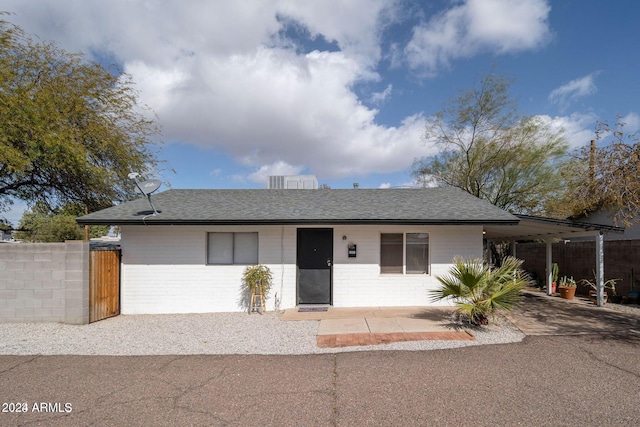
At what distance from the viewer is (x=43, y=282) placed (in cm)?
732

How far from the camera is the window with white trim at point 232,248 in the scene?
28.7 ft

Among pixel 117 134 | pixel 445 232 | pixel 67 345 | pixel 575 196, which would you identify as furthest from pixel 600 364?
pixel 117 134

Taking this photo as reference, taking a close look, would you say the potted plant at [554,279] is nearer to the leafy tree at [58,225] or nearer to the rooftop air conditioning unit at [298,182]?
the rooftop air conditioning unit at [298,182]

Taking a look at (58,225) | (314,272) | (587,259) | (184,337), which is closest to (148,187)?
(184,337)

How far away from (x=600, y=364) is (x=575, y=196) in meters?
5.47

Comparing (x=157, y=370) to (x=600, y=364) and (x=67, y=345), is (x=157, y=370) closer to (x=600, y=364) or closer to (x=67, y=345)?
(x=67, y=345)

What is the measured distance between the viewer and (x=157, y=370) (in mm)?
4785

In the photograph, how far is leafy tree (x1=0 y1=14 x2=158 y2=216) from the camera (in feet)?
35.6

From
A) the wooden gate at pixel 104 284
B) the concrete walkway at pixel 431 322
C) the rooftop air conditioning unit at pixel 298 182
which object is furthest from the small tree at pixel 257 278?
the rooftop air conditioning unit at pixel 298 182

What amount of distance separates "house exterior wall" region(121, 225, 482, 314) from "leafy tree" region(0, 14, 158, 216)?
5863mm

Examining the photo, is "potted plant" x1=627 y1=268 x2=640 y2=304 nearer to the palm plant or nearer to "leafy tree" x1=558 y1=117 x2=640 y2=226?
"leafy tree" x1=558 y1=117 x2=640 y2=226

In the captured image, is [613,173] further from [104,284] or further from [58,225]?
[58,225]

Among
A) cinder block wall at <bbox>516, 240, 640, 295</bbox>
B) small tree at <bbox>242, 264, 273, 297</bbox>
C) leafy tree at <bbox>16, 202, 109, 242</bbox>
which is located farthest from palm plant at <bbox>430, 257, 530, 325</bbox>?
leafy tree at <bbox>16, 202, 109, 242</bbox>

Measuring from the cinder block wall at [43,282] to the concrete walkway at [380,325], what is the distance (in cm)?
461
